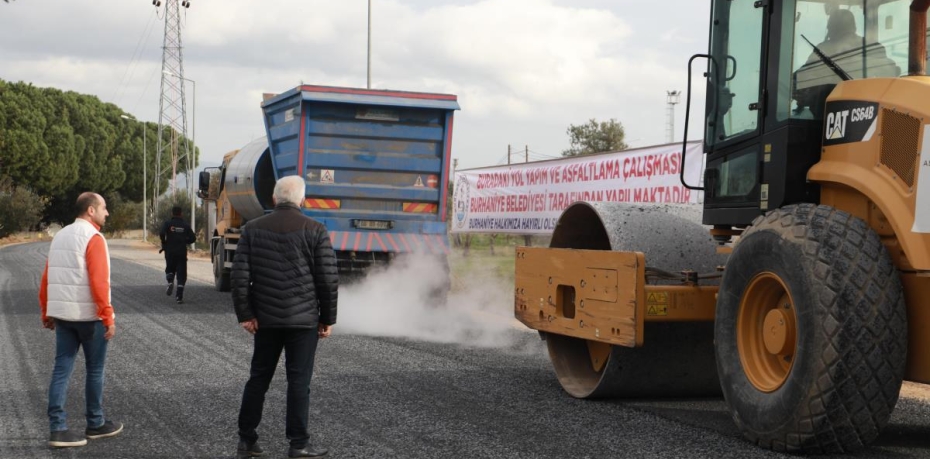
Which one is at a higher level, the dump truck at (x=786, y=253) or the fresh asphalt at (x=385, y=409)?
the dump truck at (x=786, y=253)

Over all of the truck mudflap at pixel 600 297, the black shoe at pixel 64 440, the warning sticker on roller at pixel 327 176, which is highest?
the warning sticker on roller at pixel 327 176

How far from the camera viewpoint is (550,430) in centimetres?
693

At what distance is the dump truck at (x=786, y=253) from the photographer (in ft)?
17.9

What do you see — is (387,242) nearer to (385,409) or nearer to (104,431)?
(385,409)

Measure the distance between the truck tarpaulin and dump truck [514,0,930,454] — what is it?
3.30 meters

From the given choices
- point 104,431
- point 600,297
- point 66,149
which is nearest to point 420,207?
point 600,297

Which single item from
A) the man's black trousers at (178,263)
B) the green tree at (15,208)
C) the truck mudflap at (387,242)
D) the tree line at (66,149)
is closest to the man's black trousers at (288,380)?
the truck mudflap at (387,242)

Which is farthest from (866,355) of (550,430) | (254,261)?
(254,261)

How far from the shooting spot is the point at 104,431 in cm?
676

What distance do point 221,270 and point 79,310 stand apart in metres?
13.4

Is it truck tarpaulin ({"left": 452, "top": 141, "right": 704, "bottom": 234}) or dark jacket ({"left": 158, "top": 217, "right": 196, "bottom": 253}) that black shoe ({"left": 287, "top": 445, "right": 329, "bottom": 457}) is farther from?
dark jacket ({"left": 158, "top": 217, "right": 196, "bottom": 253})

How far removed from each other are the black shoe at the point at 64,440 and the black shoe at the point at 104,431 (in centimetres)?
17

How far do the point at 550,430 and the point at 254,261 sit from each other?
2182 millimetres

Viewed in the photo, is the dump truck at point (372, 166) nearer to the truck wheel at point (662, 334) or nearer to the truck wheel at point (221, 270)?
the truck wheel at point (221, 270)
